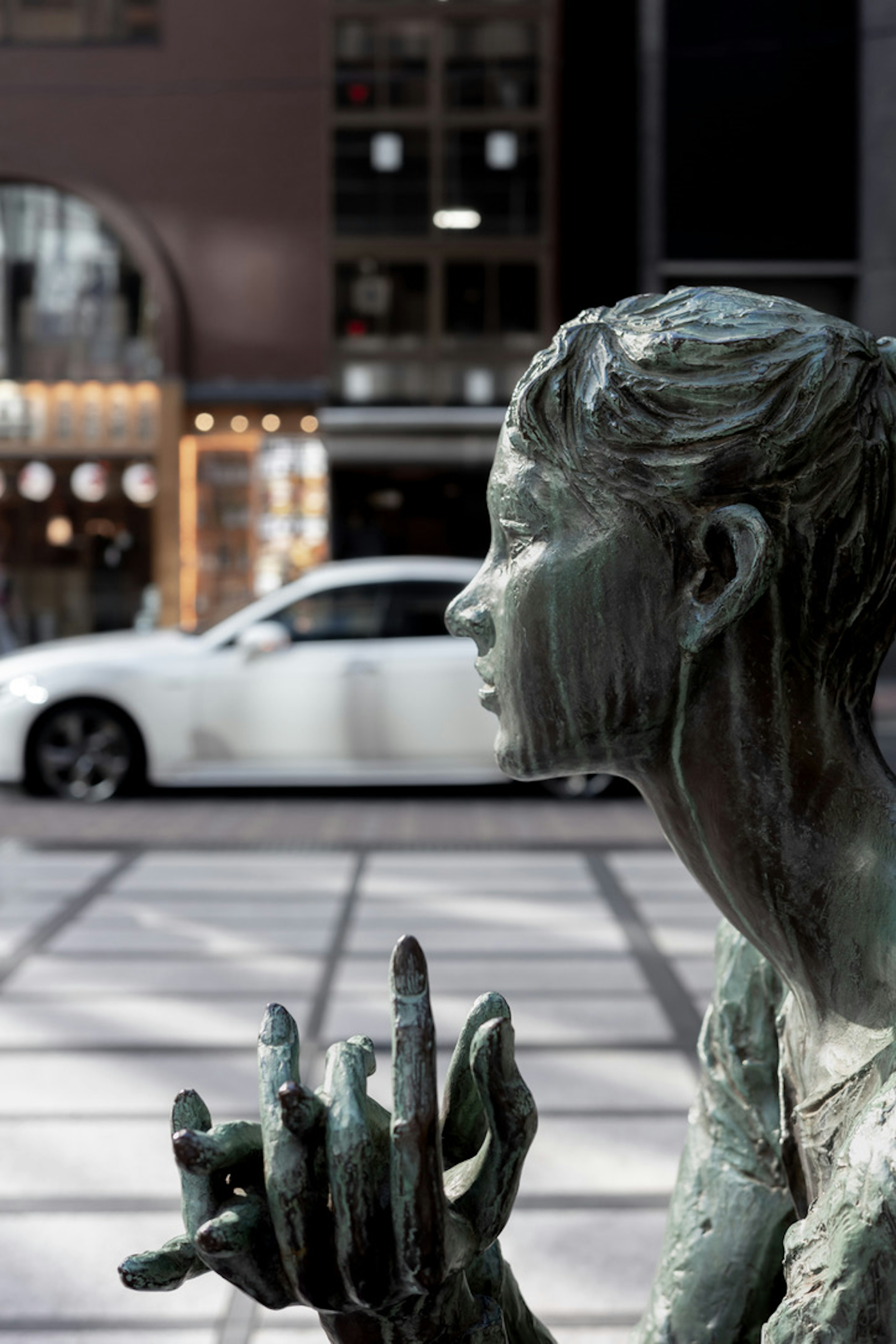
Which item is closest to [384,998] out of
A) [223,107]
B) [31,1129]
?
[31,1129]

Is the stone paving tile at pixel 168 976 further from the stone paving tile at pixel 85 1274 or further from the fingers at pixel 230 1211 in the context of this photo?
the fingers at pixel 230 1211

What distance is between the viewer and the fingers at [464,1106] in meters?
0.77

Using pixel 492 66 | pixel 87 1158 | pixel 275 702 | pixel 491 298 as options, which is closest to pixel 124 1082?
pixel 87 1158

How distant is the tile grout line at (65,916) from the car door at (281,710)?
5.32 feet

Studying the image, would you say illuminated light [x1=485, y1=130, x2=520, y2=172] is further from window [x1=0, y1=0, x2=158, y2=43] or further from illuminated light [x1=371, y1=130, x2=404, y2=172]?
window [x1=0, y1=0, x2=158, y2=43]

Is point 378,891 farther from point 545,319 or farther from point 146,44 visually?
point 146,44

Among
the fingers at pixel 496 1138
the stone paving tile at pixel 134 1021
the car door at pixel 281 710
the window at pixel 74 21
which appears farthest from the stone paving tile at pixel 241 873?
the window at pixel 74 21

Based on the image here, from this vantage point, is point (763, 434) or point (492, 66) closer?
point (763, 434)

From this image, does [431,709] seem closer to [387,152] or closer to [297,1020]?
[297,1020]

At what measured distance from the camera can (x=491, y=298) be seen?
58.4 ft

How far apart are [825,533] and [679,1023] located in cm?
328

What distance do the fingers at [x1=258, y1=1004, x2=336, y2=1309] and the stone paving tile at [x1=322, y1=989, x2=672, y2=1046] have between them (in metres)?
2.95

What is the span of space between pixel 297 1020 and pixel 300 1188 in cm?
304

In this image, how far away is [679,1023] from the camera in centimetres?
387
